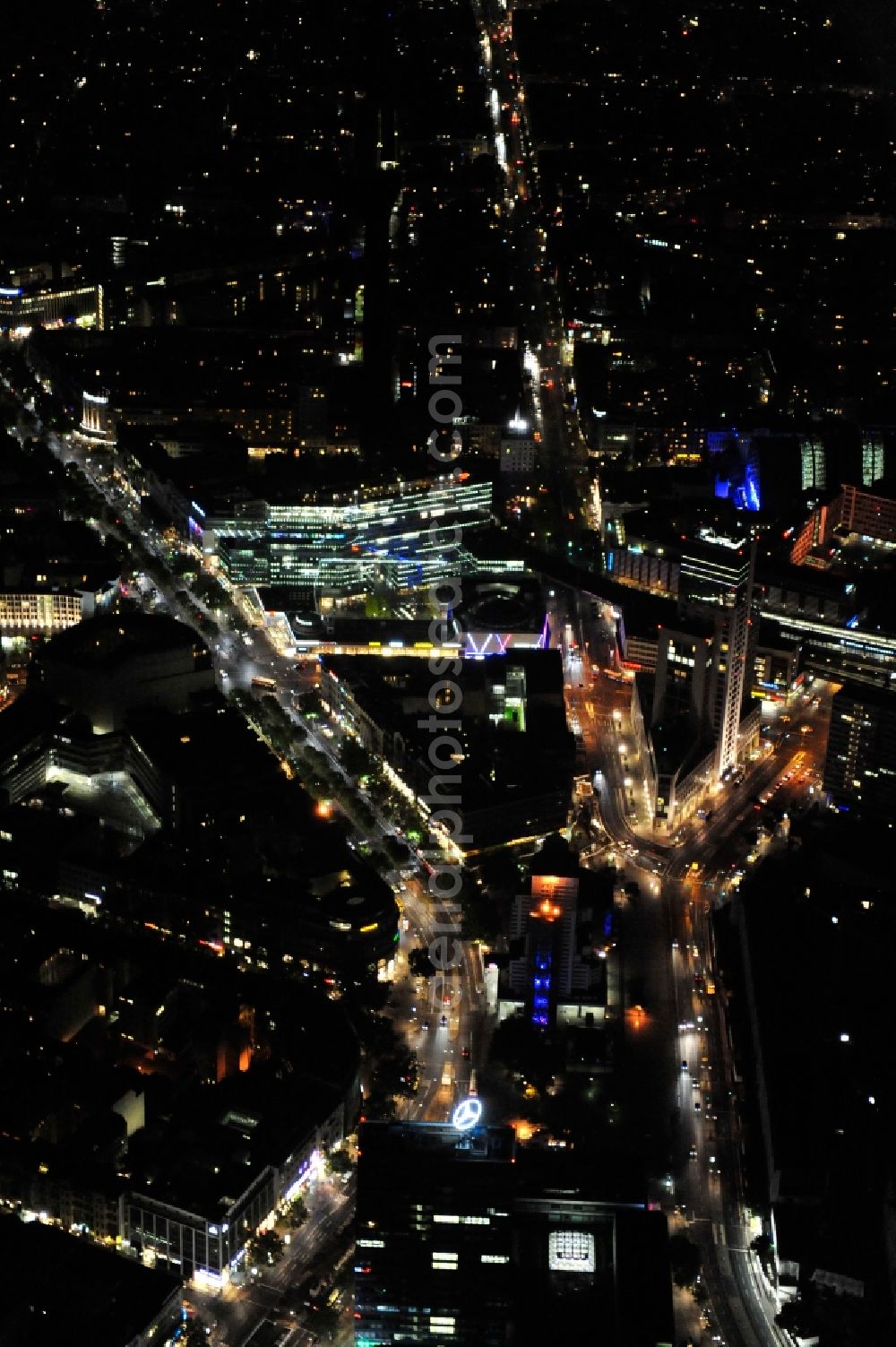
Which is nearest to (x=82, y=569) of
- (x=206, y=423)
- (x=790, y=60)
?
(x=206, y=423)

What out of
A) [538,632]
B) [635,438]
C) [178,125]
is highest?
[178,125]

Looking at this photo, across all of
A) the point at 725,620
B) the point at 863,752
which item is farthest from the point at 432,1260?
the point at 725,620

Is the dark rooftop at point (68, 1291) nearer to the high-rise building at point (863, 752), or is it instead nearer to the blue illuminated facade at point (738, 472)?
the high-rise building at point (863, 752)

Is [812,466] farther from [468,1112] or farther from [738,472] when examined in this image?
[468,1112]

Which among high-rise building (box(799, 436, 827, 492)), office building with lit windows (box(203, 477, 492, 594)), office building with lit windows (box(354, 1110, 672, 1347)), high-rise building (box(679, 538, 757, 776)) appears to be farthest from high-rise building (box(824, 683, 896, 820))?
high-rise building (box(799, 436, 827, 492))

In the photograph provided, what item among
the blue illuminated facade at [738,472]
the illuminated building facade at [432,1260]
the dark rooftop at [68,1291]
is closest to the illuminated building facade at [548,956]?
the illuminated building facade at [432,1260]

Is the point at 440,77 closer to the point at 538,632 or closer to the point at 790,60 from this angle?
the point at 790,60
